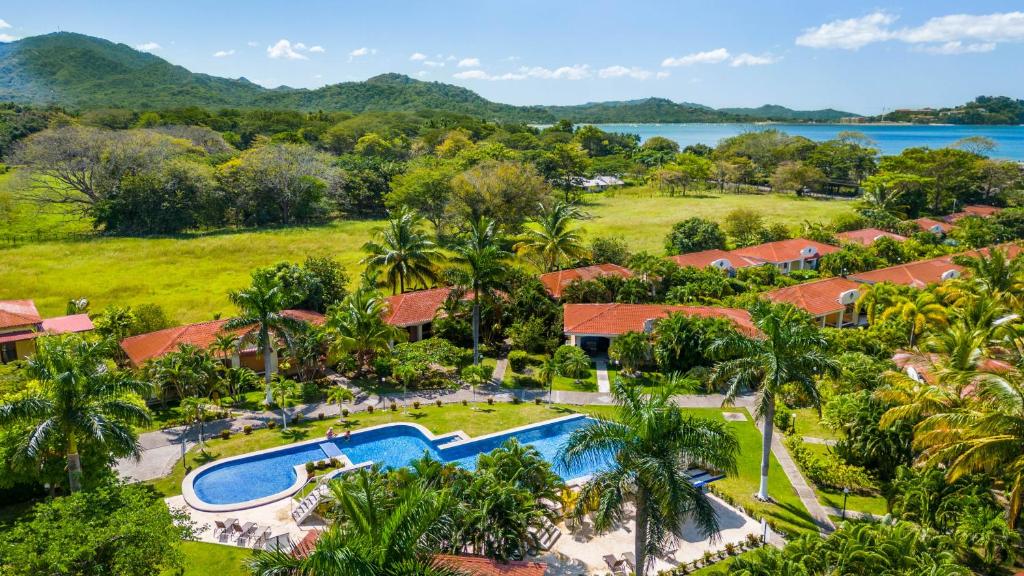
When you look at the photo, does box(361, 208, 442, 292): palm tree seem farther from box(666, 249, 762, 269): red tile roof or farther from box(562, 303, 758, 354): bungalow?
box(666, 249, 762, 269): red tile roof

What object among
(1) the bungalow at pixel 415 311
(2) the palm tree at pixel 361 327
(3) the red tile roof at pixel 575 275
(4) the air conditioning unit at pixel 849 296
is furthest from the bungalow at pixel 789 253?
(2) the palm tree at pixel 361 327

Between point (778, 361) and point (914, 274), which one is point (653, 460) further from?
point (914, 274)

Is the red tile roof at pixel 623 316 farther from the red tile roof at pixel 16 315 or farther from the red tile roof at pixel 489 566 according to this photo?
the red tile roof at pixel 16 315

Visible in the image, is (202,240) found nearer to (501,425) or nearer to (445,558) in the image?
(501,425)

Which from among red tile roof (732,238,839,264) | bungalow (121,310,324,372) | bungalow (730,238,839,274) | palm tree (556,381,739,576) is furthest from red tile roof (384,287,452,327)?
red tile roof (732,238,839,264)

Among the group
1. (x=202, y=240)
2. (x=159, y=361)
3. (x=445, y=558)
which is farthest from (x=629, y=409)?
(x=202, y=240)
